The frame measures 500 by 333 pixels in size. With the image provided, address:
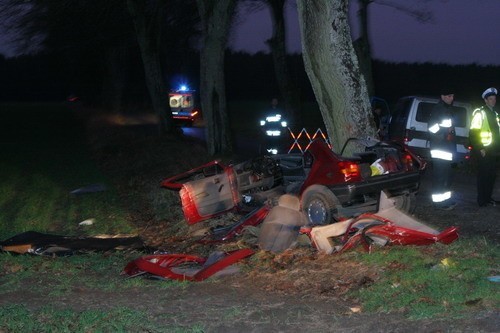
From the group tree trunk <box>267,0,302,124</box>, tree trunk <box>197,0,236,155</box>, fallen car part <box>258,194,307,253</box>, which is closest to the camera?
fallen car part <box>258,194,307,253</box>

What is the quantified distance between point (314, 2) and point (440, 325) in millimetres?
7573

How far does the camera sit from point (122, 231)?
13.4 metres

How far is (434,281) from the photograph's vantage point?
746cm

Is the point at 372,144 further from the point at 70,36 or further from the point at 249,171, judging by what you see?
the point at 70,36

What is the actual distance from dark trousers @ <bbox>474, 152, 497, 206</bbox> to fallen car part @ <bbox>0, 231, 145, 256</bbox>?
530 centimetres

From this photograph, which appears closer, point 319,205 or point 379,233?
point 379,233

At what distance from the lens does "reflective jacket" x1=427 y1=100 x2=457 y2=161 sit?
41.2ft

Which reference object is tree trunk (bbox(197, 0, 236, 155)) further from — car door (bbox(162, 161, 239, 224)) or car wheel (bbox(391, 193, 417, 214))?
car wheel (bbox(391, 193, 417, 214))

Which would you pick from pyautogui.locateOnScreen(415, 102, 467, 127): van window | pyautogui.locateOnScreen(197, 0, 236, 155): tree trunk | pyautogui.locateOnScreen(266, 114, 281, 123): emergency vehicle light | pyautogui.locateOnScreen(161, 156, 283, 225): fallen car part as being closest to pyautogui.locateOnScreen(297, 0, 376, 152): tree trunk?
pyautogui.locateOnScreen(161, 156, 283, 225): fallen car part

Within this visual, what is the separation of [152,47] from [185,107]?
1430 centimetres

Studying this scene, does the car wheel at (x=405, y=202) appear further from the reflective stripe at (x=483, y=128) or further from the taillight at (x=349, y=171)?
the reflective stripe at (x=483, y=128)

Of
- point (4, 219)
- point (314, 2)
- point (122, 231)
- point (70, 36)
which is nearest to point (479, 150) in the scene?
point (314, 2)

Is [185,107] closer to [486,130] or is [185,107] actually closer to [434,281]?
[486,130]

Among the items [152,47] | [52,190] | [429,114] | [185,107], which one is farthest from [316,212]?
[185,107]
